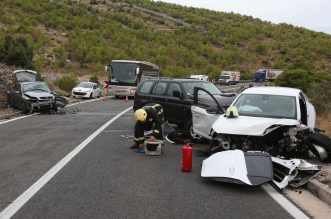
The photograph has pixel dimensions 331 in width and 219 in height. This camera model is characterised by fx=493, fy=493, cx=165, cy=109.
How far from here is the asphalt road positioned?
6520mm

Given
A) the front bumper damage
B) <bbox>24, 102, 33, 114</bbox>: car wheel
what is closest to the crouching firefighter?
the front bumper damage

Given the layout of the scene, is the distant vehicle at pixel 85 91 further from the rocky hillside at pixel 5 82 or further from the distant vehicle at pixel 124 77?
the rocky hillside at pixel 5 82

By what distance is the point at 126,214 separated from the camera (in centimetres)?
634

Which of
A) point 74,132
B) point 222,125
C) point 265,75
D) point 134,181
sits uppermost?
point 222,125

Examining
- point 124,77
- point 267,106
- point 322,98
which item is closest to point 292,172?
point 267,106

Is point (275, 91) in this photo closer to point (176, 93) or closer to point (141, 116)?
point (141, 116)

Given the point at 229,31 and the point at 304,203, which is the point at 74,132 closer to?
A: the point at 304,203

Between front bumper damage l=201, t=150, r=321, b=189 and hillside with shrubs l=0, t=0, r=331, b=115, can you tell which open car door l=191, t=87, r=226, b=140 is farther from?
hillside with shrubs l=0, t=0, r=331, b=115

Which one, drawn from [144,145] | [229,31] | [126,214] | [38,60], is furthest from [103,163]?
[229,31]

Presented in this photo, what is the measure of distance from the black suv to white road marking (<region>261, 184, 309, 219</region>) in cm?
474

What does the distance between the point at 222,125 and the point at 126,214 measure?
4093mm

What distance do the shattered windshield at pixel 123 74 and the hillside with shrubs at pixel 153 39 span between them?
21.7ft

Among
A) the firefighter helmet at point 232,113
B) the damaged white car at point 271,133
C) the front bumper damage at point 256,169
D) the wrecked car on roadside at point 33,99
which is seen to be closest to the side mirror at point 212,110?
the damaged white car at point 271,133

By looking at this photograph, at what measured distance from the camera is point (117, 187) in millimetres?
7859
